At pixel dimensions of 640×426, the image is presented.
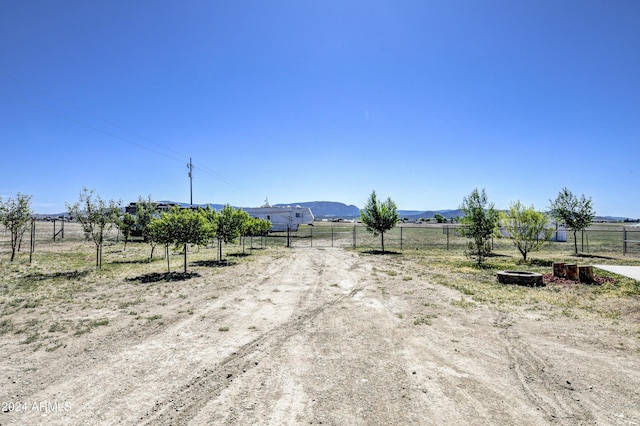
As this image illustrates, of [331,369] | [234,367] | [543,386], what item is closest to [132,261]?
[234,367]

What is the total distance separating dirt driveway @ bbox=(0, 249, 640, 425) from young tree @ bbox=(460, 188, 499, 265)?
Result: 968 cm

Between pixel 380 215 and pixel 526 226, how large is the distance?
11.3 meters

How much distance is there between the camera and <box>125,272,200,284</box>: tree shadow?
1398 cm

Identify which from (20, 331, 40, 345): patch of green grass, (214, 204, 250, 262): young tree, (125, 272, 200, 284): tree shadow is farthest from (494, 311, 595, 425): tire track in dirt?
(214, 204, 250, 262): young tree

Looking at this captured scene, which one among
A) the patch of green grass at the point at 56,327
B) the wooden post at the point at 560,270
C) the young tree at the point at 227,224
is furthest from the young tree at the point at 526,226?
the patch of green grass at the point at 56,327

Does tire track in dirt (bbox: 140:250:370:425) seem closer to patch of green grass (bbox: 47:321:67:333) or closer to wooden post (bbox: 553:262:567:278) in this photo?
patch of green grass (bbox: 47:321:67:333)

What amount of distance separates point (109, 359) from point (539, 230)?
844 inches

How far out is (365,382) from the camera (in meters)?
5.23

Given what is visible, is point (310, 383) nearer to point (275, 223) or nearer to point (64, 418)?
point (64, 418)

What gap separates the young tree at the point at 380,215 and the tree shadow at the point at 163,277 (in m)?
16.7

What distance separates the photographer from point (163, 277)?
577 inches

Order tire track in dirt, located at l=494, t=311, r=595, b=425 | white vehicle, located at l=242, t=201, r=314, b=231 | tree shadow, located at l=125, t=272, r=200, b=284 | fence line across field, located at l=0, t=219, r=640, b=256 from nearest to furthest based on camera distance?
tire track in dirt, located at l=494, t=311, r=595, b=425
tree shadow, located at l=125, t=272, r=200, b=284
fence line across field, located at l=0, t=219, r=640, b=256
white vehicle, located at l=242, t=201, r=314, b=231

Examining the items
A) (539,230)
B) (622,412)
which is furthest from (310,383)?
(539,230)

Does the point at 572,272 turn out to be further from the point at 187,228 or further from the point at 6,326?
the point at 6,326
